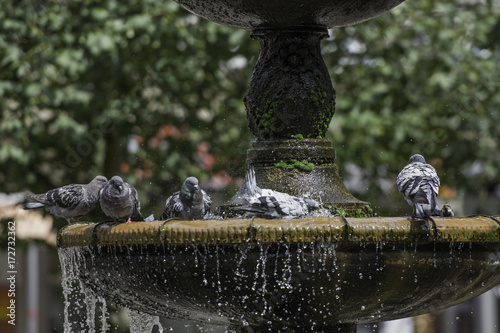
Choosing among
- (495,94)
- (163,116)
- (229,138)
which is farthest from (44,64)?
(495,94)

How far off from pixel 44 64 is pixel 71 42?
365 millimetres

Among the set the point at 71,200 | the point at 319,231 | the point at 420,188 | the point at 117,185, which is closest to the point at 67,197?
the point at 71,200

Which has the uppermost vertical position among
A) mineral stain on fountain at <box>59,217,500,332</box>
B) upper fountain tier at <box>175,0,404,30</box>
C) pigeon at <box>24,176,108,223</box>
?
upper fountain tier at <box>175,0,404,30</box>

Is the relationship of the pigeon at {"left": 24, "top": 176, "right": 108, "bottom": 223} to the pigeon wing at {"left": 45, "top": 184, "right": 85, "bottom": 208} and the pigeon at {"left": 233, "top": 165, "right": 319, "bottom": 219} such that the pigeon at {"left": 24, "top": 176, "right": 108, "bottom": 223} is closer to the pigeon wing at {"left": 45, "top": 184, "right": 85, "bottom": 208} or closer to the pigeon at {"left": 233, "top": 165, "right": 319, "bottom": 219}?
the pigeon wing at {"left": 45, "top": 184, "right": 85, "bottom": 208}

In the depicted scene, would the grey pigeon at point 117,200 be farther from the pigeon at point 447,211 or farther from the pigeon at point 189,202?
the pigeon at point 447,211

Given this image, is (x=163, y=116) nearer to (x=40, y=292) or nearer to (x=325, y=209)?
(x=40, y=292)

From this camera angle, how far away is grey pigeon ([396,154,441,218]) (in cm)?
320

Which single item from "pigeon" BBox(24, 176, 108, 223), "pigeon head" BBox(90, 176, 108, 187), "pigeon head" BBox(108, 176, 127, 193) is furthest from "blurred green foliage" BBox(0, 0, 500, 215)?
"pigeon head" BBox(108, 176, 127, 193)

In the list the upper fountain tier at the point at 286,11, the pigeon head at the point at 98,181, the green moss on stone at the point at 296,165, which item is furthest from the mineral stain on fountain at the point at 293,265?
the upper fountain tier at the point at 286,11

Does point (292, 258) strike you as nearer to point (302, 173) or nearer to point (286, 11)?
point (302, 173)

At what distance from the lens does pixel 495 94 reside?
873cm

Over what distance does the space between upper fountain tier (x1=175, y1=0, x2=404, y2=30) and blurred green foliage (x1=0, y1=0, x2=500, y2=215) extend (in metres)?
4.08

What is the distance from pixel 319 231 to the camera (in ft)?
10.0

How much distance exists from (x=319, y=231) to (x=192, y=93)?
553 centimetres
